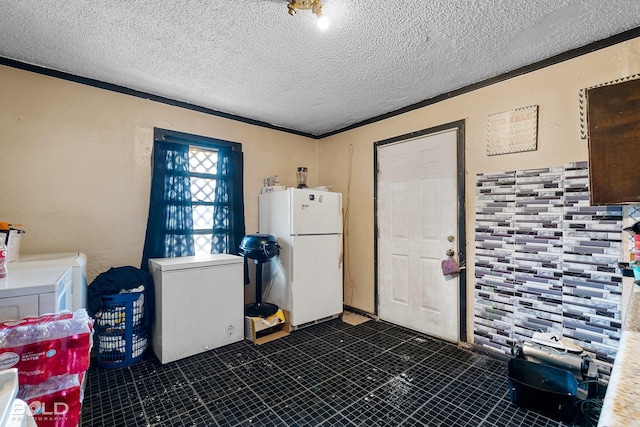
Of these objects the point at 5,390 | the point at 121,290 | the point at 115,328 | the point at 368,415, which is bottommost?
the point at 368,415

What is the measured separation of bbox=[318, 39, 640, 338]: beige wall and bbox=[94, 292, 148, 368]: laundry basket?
7.82ft

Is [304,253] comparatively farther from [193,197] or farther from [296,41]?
[296,41]

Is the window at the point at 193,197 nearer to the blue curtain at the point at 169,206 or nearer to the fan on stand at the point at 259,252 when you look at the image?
the blue curtain at the point at 169,206

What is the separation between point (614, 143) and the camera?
1701 mm

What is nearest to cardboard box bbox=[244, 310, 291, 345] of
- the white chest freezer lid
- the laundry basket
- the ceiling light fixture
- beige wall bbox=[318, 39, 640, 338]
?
the white chest freezer lid

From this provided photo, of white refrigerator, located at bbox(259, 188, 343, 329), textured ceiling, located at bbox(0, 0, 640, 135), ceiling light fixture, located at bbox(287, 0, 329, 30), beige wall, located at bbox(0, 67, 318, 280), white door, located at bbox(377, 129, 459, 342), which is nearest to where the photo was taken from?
ceiling light fixture, located at bbox(287, 0, 329, 30)

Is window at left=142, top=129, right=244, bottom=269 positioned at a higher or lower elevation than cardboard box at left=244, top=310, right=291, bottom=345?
higher

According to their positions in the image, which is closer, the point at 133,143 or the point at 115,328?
the point at 115,328

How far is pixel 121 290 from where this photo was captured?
2369 mm

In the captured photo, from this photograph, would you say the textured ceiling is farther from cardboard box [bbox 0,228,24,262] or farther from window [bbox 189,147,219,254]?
cardboard box [bbox 0,228,24,262]

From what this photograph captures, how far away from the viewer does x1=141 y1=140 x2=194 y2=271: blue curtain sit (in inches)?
111

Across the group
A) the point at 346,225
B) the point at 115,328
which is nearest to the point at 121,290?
the point at 115,328

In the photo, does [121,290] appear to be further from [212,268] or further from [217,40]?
[217,40]

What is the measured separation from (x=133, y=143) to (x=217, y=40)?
1427 mm
